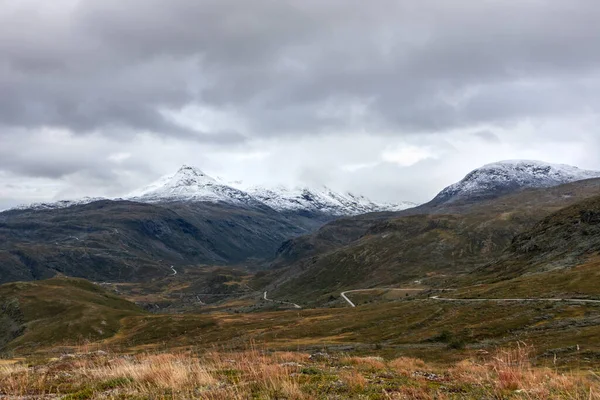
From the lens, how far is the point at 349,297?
17738 centimetres

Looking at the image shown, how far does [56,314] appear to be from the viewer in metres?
141

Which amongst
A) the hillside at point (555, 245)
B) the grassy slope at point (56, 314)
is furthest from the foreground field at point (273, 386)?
the hillside at point (555, 245)

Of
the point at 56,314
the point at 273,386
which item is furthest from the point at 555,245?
the point at 56,314

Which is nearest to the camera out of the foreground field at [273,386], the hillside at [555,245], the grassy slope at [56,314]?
the foreground field at [273,386]

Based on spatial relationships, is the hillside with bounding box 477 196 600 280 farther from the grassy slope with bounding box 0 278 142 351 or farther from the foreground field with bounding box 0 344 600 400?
the grassy slope with bounding box 0 278 142 351

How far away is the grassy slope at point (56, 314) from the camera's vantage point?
11762 cm

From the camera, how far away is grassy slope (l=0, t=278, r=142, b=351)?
118 m

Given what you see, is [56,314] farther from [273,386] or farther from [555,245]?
[555,245]

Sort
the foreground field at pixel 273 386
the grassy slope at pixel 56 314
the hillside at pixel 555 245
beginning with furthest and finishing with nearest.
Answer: the hillside at pixel 555 245, the grassy slope at pixel 56 314, the foreground field at pixel 273 386

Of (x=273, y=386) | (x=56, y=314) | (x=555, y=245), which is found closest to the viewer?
(x=273, y=386)

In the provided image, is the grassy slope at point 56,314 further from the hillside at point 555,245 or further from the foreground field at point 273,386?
A: the hillside at point 555,245

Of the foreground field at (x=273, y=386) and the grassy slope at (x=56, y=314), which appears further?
the grassy slope at (x=56, y=314)

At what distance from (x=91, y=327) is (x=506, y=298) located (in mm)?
110626

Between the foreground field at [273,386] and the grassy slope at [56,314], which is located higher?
the foreground field at [273,386]
